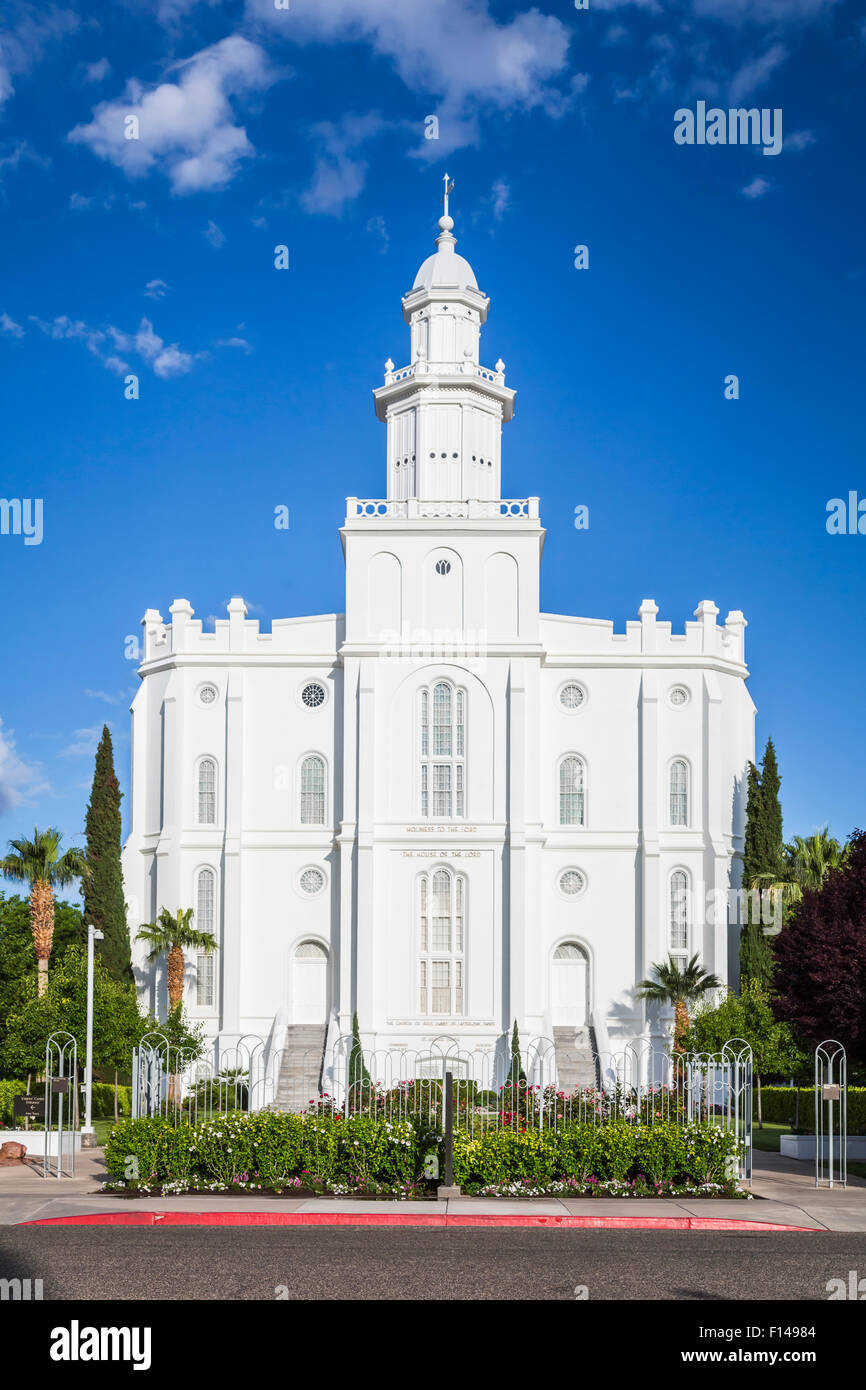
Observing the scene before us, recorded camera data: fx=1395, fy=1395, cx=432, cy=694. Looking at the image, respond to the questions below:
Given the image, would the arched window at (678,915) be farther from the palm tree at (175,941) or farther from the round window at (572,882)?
the palm tree at (175,941)

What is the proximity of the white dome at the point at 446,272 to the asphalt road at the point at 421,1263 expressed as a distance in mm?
37133

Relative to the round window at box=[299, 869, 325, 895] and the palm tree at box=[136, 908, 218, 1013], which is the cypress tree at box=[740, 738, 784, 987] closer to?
the round window at box=[299, 869, 325, 895]

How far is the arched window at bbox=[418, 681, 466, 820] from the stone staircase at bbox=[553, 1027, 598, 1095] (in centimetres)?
746

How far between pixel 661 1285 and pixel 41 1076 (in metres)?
25.8

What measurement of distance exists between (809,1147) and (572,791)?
17989mm

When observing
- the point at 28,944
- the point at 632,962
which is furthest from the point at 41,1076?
the point at 632,962

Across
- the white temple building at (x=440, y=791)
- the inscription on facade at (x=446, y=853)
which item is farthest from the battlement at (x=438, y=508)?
the inscription on facade at (x=446, y=853)

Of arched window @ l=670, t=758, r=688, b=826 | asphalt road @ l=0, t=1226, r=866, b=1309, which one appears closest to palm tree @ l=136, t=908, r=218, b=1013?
arched window @ l=670, t=758, r=688, b=826

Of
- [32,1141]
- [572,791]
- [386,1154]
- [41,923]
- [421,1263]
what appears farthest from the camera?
[572,791]

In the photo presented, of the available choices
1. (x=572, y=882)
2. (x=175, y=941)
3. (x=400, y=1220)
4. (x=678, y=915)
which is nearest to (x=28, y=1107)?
(x=400, y=1220)

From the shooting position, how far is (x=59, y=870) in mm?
41500

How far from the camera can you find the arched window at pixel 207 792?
45.1 meters

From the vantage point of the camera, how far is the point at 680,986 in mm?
41062

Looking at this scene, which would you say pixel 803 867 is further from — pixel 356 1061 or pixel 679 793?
pixel 356 1061
